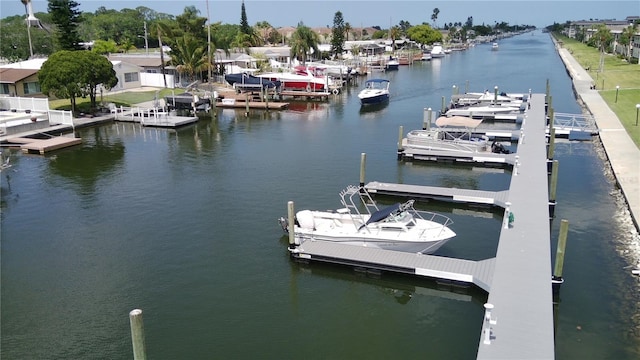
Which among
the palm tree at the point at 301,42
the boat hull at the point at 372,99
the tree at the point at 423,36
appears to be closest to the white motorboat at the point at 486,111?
the boat hull at the point at 372,99

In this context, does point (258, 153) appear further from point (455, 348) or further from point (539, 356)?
point (539, 356)

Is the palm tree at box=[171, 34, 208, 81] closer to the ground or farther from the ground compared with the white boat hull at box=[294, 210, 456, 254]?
farther from the ground

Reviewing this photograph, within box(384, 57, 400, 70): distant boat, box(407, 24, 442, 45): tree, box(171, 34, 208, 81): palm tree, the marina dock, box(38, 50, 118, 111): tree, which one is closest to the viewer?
the marina dock

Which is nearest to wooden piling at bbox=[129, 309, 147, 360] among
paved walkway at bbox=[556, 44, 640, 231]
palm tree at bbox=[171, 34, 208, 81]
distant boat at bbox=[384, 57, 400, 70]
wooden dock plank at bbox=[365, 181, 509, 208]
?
wooden dock plank at bbox=[365, 181, 509, 208]

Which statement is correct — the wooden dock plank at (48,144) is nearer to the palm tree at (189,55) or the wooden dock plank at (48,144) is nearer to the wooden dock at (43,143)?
the wooden dock at (43,143)

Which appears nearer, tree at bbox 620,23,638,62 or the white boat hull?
the white boat hull

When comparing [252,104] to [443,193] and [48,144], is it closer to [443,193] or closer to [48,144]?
[48,144]

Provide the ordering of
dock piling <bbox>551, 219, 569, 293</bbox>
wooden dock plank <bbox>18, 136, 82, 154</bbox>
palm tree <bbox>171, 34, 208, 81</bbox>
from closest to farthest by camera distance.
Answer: dock piling <bbox>551, 219, 569, 293</bbox>
wooden dock plank <bbox>18, 136, 82, 154</bbox>
palm tree <bbox>171, 34, 208, 81</bbox>

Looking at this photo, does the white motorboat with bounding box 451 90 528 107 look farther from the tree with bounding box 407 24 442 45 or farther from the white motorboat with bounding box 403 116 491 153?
the tree with bounding box 407 24 442 45
